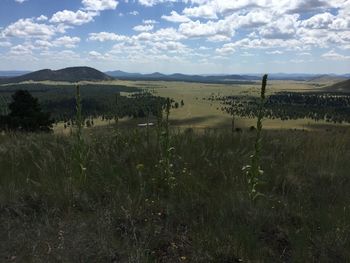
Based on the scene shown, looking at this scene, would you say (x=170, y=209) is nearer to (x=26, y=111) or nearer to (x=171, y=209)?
(x=171, y=209)

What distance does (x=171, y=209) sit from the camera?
5102 mm

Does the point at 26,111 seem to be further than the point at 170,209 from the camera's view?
Yes

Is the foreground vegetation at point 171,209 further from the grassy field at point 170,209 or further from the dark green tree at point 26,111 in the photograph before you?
the dark green tree at point 26,111

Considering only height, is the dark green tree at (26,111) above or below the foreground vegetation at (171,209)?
below

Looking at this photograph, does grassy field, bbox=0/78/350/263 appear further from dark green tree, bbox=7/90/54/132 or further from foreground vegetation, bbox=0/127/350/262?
dark green tree, bbox=7/90/54/132

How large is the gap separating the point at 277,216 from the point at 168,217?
51.5 inches

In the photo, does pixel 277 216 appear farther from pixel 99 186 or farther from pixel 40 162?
pixel 40 162

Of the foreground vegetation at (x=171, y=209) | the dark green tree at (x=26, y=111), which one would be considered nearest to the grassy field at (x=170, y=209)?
the foreground vegetation at (x=171, y=209)

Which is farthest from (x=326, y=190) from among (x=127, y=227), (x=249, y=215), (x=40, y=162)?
(x=40, y=162)

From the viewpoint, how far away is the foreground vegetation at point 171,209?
4211 mm

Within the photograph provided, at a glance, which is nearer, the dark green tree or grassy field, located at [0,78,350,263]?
grassy field, located at [0,78,350,263]

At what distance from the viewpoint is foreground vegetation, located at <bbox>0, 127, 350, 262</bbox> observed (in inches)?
166

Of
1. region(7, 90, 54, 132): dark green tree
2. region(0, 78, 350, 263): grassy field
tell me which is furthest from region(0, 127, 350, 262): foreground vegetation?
region(7, 90, 54, 132): dark green tree

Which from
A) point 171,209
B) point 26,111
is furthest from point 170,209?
point 26,111
